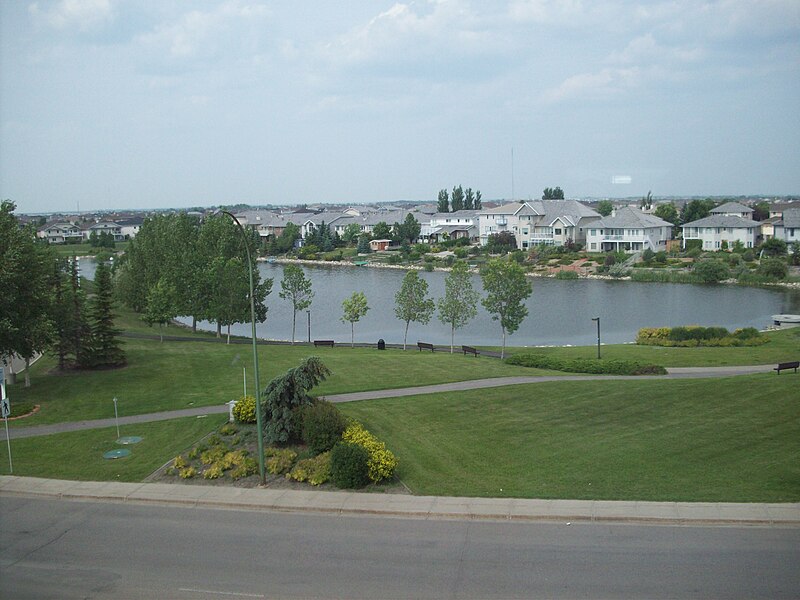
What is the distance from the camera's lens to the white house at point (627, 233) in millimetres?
97125

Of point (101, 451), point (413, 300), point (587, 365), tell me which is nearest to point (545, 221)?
point (413, 300)

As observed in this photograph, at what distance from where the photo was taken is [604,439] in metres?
19.6

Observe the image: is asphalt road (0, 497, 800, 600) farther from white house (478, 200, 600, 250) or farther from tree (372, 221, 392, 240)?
tree (372, 221, 392, 240)

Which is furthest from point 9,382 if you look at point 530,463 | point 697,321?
point 697,321

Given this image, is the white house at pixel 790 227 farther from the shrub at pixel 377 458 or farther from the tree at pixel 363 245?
the shrub at pixel 377 458

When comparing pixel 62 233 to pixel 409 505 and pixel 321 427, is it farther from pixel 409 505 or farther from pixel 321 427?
pixel 409 505

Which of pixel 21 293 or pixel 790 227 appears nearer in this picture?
pixel 21 293

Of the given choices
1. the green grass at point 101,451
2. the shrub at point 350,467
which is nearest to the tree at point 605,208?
the green grass at point 101,451

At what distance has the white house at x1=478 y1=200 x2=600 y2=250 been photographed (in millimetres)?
106062

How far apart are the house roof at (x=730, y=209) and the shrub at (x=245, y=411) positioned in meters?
99.3

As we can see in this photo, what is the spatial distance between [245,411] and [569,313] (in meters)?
43.0

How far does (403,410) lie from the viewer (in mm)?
22781

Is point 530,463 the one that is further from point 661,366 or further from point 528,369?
point 661,366

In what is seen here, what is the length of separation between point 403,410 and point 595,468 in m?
7.01
